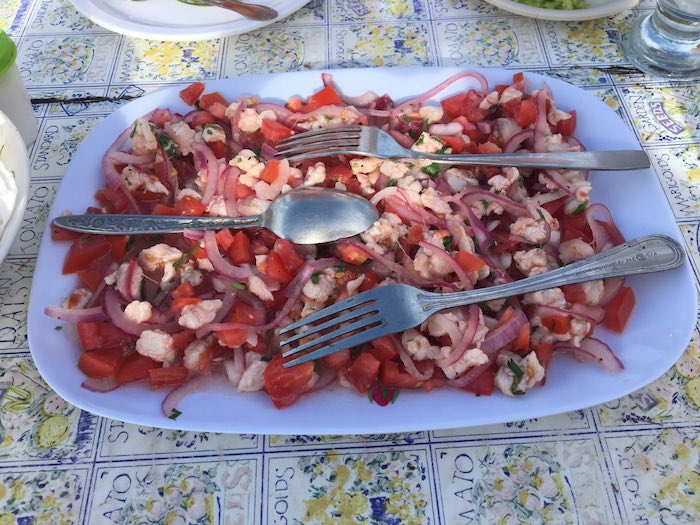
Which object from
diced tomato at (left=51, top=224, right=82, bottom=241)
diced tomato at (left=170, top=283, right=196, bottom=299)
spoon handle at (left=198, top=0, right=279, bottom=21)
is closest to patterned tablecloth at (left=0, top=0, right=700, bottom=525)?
diced tomato at (left=51, top=224, right=82, bottom=241)

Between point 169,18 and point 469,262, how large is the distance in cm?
164

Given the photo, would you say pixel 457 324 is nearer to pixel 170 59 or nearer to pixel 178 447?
pixel 178 447

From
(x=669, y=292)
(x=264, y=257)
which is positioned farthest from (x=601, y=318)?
(x=264, y=257)

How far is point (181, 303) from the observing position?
5.05 feet

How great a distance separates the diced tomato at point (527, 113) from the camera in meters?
1.88

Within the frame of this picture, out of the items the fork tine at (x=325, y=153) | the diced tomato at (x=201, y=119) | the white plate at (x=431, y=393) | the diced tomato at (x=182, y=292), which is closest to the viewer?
the white plate at (x=431, y=393)

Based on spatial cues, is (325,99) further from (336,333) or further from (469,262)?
(336,333)

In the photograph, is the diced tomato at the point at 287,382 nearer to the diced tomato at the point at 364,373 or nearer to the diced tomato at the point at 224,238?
the diced tomato at the point at 364,373

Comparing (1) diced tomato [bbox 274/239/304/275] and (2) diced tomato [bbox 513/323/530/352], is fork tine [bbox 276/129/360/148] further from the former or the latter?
(2) diced tomato [bbox 513/323/530/352]

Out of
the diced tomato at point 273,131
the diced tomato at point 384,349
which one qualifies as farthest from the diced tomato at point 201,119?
the diced tomato at point 384,349

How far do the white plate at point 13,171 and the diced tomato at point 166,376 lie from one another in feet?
1.64

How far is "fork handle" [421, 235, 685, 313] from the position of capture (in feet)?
4.85

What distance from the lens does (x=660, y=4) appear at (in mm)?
2205

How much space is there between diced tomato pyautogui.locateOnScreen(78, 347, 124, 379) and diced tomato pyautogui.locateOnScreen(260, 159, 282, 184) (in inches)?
26.5
